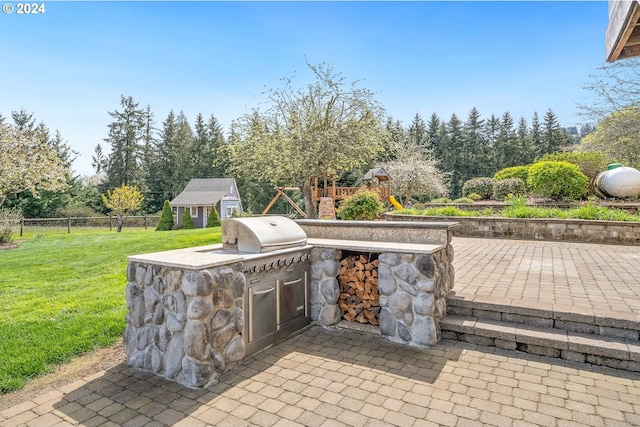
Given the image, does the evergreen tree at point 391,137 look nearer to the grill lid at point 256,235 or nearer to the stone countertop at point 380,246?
the stone countertop at point 380,246

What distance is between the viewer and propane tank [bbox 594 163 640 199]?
12.2 metres

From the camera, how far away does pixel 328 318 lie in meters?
4.05

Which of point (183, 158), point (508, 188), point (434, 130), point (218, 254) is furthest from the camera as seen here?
point (434, 130)

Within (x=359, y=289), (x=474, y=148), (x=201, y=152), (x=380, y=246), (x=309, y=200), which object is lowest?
(x=359, y=289)

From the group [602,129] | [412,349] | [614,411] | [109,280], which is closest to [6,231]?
[109,280]

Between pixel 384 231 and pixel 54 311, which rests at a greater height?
pixel 384 231

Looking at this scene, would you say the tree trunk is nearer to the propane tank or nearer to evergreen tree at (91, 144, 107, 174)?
the propane tank

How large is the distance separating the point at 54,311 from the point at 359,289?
391 centimetres

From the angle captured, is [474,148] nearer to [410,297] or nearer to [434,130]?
[434,130]

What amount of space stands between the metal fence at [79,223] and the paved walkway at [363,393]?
18678mm

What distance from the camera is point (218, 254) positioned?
3.34 metres

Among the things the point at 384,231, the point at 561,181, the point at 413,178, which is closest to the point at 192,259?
the point at 384,231

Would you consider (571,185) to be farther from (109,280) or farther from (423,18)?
(109,280)

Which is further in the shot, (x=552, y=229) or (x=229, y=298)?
(x=552, y=229)
